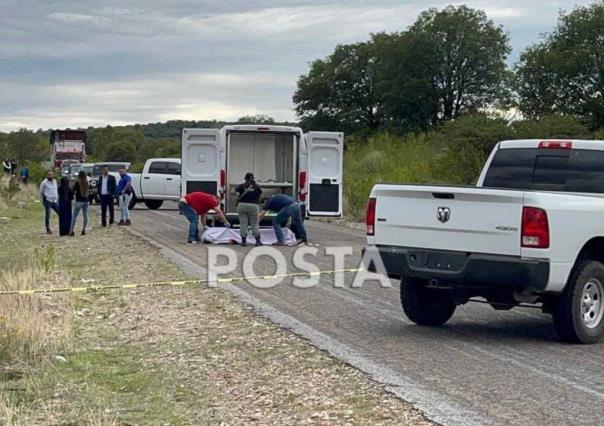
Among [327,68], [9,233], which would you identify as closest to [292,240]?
[9,233]

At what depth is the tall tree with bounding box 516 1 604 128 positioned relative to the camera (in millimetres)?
53375

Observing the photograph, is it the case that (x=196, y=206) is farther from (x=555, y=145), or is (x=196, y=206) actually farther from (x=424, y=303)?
(x=555, y=145)

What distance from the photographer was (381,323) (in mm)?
12547

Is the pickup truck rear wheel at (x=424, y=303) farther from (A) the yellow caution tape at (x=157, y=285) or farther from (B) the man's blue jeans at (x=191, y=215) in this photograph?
(B) the man's blue jeans at (x=191, y=215)

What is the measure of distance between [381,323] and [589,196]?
109 inches

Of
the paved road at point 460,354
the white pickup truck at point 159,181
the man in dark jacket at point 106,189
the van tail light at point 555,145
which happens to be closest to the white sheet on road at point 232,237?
the man in dark jacket at point 106,189

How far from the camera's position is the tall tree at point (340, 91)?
86.0 metres

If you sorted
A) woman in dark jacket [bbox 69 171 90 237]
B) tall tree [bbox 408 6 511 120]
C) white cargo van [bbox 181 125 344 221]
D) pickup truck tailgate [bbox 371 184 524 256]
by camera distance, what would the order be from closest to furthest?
pickup truck tailgate [bbox 371 184 524 256], white cargo van [bbox 181 125 344 221], woman in dark jacket [bbox 69 171 90 237], tall tree [bbox 408 6 511 120]

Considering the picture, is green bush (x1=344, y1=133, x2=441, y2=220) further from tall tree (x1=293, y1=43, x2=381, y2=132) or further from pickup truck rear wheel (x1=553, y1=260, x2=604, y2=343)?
tall tree (x1=293, y1=43, x2=381, y2=132)

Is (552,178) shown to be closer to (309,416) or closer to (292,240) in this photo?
(309,416)

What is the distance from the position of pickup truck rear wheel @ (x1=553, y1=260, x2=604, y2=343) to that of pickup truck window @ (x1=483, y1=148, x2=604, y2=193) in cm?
133

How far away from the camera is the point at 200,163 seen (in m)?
24.4

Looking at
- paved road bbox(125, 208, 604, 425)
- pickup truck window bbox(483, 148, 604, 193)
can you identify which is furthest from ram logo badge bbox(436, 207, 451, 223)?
pickup truck window bbox(483, 148, 604, 193)

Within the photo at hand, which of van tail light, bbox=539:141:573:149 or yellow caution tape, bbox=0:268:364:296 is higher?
van tail light, bbox=539:141:573:149
